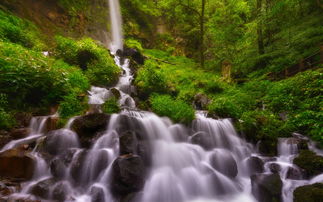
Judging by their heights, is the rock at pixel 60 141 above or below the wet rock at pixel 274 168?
above

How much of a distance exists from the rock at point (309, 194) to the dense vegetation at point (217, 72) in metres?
2.68

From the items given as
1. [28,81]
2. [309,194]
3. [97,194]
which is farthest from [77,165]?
[309,194]

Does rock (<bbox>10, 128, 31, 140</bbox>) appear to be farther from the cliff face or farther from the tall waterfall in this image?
the tall waterfall

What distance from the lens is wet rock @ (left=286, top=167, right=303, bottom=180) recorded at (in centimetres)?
602

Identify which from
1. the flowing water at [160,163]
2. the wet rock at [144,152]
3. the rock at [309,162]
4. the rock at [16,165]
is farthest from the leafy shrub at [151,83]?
the rock at [309,162]

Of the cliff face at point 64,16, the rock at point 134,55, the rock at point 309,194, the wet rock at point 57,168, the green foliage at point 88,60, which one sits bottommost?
the rock at point 309,194

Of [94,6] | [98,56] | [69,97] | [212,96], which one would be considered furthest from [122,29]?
[69,97]

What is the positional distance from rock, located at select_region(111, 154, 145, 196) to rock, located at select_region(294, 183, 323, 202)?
3.65m

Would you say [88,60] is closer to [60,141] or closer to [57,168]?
[60,141]

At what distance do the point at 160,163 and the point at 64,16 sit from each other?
1593cm

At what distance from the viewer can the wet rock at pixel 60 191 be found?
4.77 metres

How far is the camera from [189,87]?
1365 centimetres

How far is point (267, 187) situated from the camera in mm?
5289

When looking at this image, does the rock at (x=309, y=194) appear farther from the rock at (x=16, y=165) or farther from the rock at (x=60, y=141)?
the rock at (x=16, y=165)
